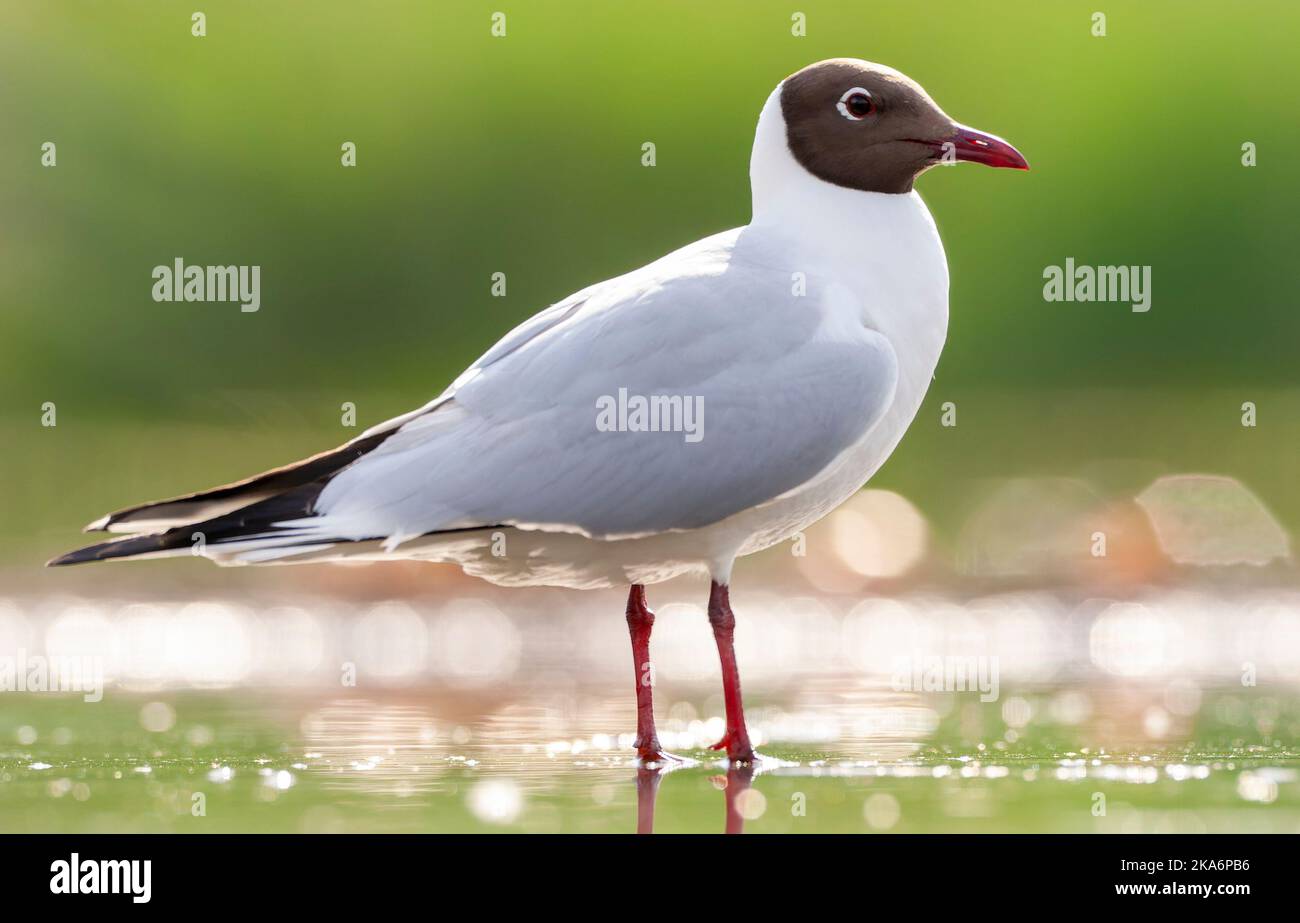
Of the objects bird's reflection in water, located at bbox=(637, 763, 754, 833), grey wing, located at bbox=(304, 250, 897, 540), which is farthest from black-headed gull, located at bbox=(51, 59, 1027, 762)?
bird's reflection in water, located at bbox=(637, 763, 754, 833)

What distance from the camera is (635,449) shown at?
13.5ft

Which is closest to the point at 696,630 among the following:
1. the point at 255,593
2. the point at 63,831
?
the point at 255,593

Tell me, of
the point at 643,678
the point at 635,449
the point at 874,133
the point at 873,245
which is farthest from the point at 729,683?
the point at 874,133

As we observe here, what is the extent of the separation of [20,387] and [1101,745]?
665 centimetres

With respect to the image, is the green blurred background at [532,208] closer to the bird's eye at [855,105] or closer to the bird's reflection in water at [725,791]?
the bird's eye at [855,105]

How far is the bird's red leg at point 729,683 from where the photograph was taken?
4164mm

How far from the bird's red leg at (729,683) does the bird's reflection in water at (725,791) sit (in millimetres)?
48

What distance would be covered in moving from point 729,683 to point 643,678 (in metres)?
0.25

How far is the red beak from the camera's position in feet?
14.9

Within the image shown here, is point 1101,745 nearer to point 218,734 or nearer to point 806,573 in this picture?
point 218,734

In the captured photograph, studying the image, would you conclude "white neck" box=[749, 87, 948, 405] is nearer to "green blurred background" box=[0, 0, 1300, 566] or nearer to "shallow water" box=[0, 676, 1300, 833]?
"shallow water" box=[0, 676, 1300, 833]

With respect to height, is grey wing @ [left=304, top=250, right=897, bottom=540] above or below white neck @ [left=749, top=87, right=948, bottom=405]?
below

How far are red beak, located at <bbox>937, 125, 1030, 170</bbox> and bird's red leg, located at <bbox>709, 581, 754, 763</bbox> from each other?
47.2 inches

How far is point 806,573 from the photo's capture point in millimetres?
7926
